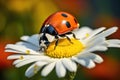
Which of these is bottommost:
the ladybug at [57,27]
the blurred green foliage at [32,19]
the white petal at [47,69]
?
the white petal at [47,69]

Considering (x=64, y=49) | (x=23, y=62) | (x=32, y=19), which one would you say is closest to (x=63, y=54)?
(x=64, y=49)

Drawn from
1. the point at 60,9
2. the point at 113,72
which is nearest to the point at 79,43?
the point at 113,72

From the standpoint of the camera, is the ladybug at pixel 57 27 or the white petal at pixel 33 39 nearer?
the ladybug at pixel 57 27

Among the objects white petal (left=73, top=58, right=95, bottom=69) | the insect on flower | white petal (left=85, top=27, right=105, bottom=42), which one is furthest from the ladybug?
white petal (left=73, top=58, right=95, bottom=69)

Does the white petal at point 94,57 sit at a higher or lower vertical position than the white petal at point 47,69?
lower

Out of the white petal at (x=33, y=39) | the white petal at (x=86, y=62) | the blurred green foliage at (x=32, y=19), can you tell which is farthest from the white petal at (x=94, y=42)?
the blurred green foliage at (x=32, y=19)

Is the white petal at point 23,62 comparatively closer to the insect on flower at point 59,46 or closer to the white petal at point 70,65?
the insect on flower at point 59,46

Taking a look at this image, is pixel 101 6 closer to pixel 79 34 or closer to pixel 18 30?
pixel 18 30
